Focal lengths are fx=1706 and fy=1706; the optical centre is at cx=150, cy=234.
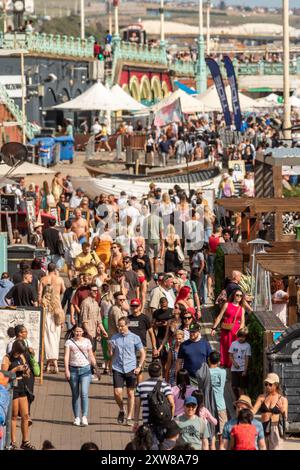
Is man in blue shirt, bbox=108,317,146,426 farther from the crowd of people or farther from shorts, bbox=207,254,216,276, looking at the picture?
shorts, bbox=207,254,216,276

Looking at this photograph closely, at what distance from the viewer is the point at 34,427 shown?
57.7ft

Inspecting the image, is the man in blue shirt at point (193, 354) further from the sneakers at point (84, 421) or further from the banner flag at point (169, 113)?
the banner flag at point (169, 113)

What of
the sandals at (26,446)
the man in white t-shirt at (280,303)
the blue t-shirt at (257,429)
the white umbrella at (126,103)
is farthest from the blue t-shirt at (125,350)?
the white umbrella at (126,103)

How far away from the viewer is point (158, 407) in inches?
589

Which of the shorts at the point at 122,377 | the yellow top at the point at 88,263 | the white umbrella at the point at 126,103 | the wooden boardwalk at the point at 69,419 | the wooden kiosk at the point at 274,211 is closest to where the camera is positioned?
the wooden boardwalk at the point at 69,419

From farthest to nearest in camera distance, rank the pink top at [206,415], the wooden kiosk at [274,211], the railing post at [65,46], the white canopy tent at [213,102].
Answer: the railing post at [65,46], the white canopy tent at [213,102], the wooden kiosk at [274,211], the pink top at [206,415]

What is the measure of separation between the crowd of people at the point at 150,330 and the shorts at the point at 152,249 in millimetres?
17

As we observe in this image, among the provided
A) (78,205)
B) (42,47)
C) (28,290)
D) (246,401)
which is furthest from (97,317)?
(42,47)

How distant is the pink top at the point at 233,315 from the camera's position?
19.1 meters

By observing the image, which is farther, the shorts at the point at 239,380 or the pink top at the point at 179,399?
the shorts at the point at 239,380

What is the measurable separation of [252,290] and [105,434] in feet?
16.5

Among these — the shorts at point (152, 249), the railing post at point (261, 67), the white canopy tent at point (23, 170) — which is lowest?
the railing post at point (261, 67)

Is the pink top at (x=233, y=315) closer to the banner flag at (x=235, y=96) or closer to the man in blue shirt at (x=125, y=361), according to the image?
the man in blue shirt at (x=125, y=361)

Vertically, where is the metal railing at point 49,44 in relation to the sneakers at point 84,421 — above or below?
above
